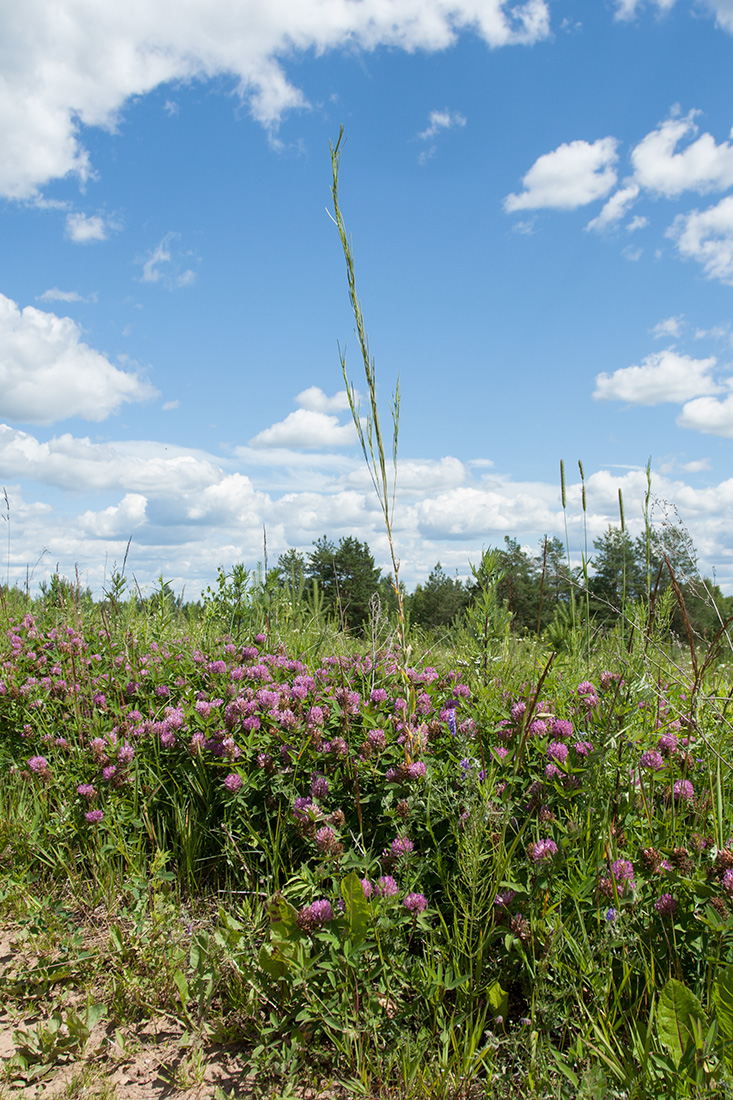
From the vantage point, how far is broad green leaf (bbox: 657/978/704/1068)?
188 centimetres

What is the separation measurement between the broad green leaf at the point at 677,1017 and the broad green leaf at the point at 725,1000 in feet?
0.17

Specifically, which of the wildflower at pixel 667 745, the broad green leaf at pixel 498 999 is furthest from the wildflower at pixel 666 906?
the wildflower at pixel 667 745

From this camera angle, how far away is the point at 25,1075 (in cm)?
238

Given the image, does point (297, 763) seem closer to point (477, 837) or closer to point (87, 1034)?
point (477, 837)

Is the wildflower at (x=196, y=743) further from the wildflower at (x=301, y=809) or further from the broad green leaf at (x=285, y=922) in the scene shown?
the broad green leaf at (x=285, y=922)

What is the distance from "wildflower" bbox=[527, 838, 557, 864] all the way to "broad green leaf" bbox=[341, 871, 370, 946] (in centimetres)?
59

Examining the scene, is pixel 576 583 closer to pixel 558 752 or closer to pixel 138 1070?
pixel 558 752

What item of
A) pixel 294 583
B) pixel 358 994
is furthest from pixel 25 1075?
pixel 294 583

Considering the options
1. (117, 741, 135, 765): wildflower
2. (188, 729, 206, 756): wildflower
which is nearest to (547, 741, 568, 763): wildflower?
(188, 729, 206, 756): wildflower

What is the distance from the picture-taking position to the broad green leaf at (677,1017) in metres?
A: 1.88

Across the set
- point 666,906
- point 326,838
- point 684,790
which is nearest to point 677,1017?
point 666,906

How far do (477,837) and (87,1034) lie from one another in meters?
1.69

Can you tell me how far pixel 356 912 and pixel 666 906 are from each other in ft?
3.30

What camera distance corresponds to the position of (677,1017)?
1.91 meters
